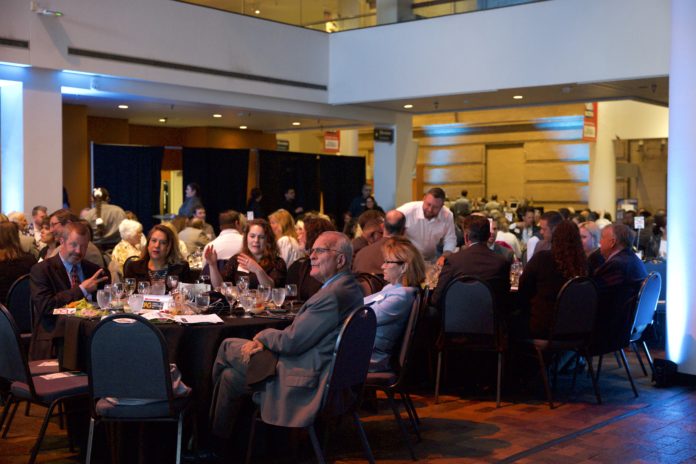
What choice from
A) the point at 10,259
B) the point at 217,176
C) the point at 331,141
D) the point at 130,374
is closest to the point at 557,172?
the point at 331,141

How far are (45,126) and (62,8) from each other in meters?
1.46

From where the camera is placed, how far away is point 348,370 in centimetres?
412

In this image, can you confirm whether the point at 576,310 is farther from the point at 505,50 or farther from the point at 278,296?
the point at 505,50

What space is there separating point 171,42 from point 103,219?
103 inches

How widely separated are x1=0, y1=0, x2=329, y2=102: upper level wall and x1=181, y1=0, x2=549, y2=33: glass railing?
0.17 meters

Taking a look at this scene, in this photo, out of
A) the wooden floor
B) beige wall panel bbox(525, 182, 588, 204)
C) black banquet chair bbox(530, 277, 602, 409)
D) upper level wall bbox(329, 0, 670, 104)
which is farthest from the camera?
beige wall panel bbox(525, 182, 588, 204)

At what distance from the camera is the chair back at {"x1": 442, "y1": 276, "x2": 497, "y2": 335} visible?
590 centimetres

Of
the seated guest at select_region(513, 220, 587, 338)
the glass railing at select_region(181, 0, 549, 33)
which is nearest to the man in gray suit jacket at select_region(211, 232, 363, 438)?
A: the seated guest at select_region(513, 220, 587, 338)

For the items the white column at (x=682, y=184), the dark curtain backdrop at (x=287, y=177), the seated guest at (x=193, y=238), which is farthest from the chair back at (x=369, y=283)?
the dark curtain backdrop at (x=287, y=177)

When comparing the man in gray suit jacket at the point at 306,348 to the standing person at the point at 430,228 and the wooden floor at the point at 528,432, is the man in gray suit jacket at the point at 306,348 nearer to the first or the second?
the wooden floor at the point at 528,432

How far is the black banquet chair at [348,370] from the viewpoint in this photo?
3.99 metres

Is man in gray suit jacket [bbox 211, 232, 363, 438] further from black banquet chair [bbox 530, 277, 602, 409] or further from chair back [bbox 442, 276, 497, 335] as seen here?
black banquet chair [bbox 530, 277, 602, 409]

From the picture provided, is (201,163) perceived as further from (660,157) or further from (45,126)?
(660,157)

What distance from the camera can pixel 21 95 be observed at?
35.5 feet
